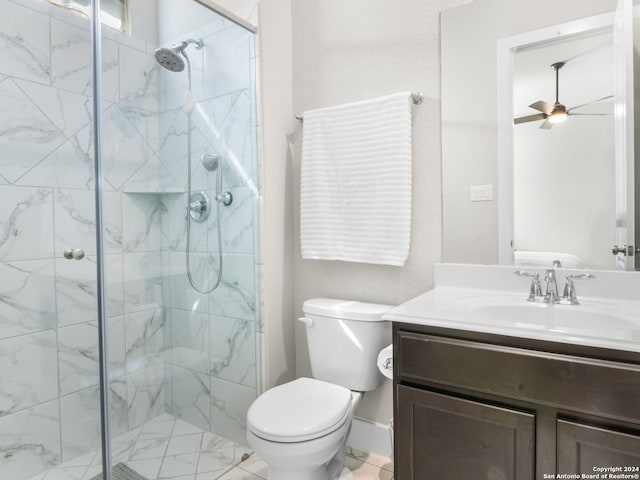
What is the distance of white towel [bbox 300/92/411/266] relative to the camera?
64.7 inches

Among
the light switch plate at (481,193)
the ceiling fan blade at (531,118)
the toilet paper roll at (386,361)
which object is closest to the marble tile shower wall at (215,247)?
the toilet paper roll at (386,361)

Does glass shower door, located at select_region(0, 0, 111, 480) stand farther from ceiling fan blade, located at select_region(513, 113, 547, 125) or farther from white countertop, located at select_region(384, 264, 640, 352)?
ceiling fan blade, located at select_region(513, 113, 547, 125)

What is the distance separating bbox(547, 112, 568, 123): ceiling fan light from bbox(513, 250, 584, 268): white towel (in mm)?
493

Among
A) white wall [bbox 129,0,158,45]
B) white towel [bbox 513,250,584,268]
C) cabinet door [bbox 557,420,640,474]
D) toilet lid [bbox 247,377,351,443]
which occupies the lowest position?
toilet lid [bbox 247,377,351,443]

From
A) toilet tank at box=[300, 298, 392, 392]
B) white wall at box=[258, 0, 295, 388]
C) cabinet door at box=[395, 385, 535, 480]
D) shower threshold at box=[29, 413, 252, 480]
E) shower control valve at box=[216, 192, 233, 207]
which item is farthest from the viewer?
white wall at box=[258, 0, 295, 388]

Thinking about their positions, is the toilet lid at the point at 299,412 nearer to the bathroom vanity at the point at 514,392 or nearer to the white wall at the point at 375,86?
the bathroom vanity at the point at 514,392

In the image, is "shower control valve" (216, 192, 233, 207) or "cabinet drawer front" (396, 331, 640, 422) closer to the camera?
"cabinet drawer front" (396, 331, 640, 422)

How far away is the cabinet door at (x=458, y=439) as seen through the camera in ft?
3.46

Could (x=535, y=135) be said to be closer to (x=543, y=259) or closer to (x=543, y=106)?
(x=543, y=106)

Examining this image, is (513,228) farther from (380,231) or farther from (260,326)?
(260,326)

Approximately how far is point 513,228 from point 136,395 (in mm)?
1617

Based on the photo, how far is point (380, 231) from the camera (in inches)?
66.8

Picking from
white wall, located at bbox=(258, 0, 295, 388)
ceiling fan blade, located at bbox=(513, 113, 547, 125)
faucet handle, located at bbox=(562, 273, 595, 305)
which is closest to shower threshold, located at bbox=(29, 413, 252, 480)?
white wall, located at bbox=(258, 0, 295, 388)

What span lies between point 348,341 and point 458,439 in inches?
23.9
